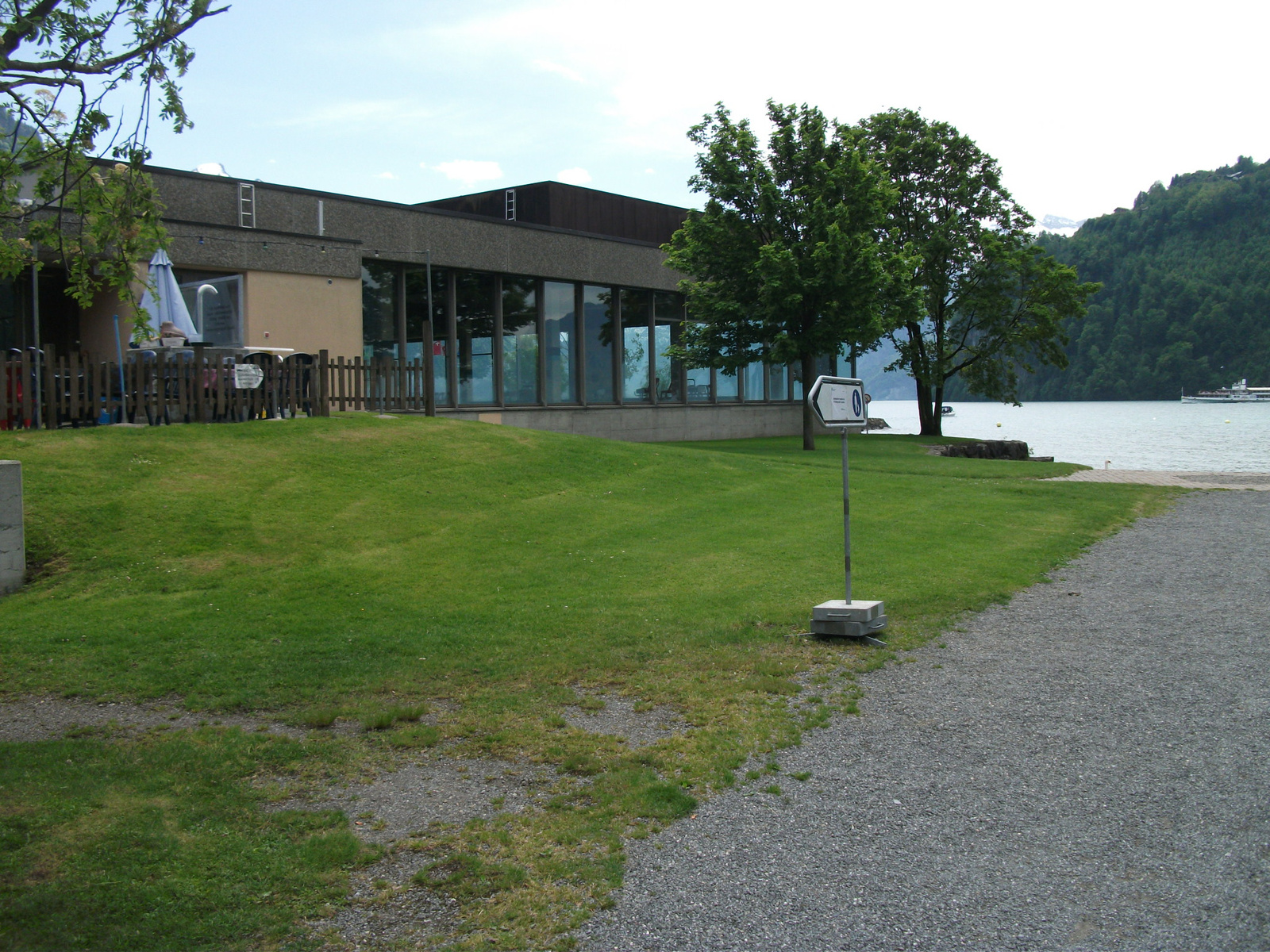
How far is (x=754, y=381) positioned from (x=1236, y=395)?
344 feet

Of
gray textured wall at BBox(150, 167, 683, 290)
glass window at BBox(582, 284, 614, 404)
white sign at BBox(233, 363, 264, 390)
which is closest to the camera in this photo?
white sign at BBox(233, 363, 264, 390)

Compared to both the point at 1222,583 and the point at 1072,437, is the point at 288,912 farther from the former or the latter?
the point at 1072,437

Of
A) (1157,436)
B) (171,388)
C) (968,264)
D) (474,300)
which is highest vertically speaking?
(968,264)

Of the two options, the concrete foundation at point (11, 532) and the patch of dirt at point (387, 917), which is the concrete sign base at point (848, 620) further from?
the concrete foundation at point (11, 532)

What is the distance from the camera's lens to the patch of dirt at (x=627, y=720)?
6246 millimetres

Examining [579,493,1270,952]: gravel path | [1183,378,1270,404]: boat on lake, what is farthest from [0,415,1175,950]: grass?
[1183,378,1270,404]: boat on lake

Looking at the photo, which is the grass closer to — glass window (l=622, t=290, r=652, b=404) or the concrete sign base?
the concrete sign base

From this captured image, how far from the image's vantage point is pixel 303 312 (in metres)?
22.2

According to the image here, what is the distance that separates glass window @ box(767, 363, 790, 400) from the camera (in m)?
41.3

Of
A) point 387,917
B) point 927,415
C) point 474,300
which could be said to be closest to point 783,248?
point 474,300

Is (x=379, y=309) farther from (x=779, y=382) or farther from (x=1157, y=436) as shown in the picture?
(x=1157, y=436)

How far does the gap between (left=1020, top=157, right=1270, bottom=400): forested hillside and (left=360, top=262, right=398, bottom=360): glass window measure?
97843mm

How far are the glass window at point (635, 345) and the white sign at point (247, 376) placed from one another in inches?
680

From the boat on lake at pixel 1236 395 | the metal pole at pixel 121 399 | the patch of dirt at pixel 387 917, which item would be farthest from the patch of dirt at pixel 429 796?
the boat on lake at pixel 1236 395
